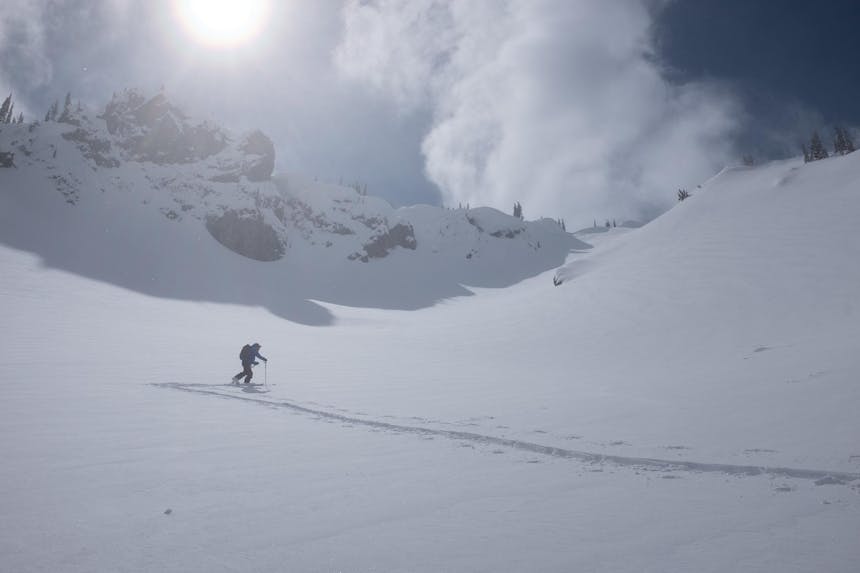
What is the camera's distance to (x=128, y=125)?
268 ft

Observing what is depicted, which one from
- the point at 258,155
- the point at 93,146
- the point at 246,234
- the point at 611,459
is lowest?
the point at 611,459

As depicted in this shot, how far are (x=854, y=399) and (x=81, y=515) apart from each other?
1152cm

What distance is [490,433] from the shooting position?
718cm

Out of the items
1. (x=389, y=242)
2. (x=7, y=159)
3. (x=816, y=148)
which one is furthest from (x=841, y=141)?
(x=7, y=159)

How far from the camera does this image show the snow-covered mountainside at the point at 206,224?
54.2 metres

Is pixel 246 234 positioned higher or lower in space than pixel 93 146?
lower

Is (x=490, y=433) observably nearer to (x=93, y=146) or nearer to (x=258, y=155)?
(x=93, y=146)

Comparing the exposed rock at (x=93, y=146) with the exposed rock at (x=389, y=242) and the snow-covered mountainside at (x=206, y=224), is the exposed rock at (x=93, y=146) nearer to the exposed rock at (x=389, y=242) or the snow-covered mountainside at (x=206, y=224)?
the snow-covered mountainside at (x=206, y=224)

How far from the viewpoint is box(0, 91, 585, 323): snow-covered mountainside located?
54188 mm

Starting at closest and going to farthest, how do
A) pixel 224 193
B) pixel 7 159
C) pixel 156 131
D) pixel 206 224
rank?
pixel 7 159
pixel 206 224
pixel 224 193
pixel 156 131

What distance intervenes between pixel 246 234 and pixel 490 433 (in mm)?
76017

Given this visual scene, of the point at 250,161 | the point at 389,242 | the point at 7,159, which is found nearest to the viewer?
the point at 7,159

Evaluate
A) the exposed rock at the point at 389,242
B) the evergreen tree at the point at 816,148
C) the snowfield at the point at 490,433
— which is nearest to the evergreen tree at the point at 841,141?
the evergreen tree at the point at 816,148

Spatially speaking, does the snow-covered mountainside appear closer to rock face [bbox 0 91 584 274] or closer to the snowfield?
rock face [bbox 0 91 584 274]
